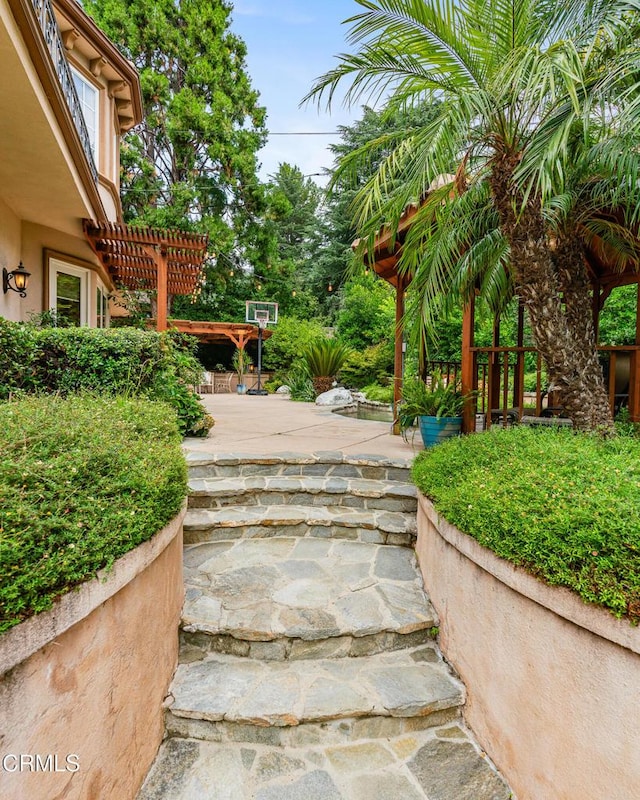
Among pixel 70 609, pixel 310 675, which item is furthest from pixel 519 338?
pixel 70 609

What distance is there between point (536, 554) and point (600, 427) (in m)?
1.66

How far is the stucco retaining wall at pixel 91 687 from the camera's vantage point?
47.5 inches

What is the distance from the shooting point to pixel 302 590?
264cm

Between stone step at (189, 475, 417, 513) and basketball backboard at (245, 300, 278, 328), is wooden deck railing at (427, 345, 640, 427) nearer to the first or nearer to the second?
stone step at (189, 475, 417, 513)

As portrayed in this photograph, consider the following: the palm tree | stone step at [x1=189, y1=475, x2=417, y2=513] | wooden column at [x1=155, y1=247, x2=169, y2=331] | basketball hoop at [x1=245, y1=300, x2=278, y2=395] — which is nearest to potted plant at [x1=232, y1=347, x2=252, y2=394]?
basketball hoop at [x1=245, y1=300, x2=278, y2=395]

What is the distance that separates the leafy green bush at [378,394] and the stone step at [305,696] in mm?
8413

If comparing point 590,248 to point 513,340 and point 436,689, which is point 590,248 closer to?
point 436,689

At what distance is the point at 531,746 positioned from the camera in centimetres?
171

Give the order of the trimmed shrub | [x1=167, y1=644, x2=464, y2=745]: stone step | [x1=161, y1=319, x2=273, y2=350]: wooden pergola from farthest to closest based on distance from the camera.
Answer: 1. the trimmed shrub
2. [x1=161, y1=319, x2=273, y2=350]: wooden pergola
3. [x1=167, y1=644, x2=464, y2=745]: stone step

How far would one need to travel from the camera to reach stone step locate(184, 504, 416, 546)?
10.6ft

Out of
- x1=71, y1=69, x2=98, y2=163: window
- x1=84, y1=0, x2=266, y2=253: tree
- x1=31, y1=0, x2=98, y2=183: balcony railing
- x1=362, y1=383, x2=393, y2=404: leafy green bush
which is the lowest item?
x1=362, y1=383, x2=393, y2=404: leafy green bush

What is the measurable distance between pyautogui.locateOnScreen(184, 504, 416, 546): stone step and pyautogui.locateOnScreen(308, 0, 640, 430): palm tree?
60.3 inches

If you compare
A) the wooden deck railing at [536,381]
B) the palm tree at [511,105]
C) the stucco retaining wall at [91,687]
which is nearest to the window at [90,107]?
the palm tree at [511,105]

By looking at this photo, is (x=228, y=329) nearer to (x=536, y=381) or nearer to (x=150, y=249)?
(x=150, y=249)
